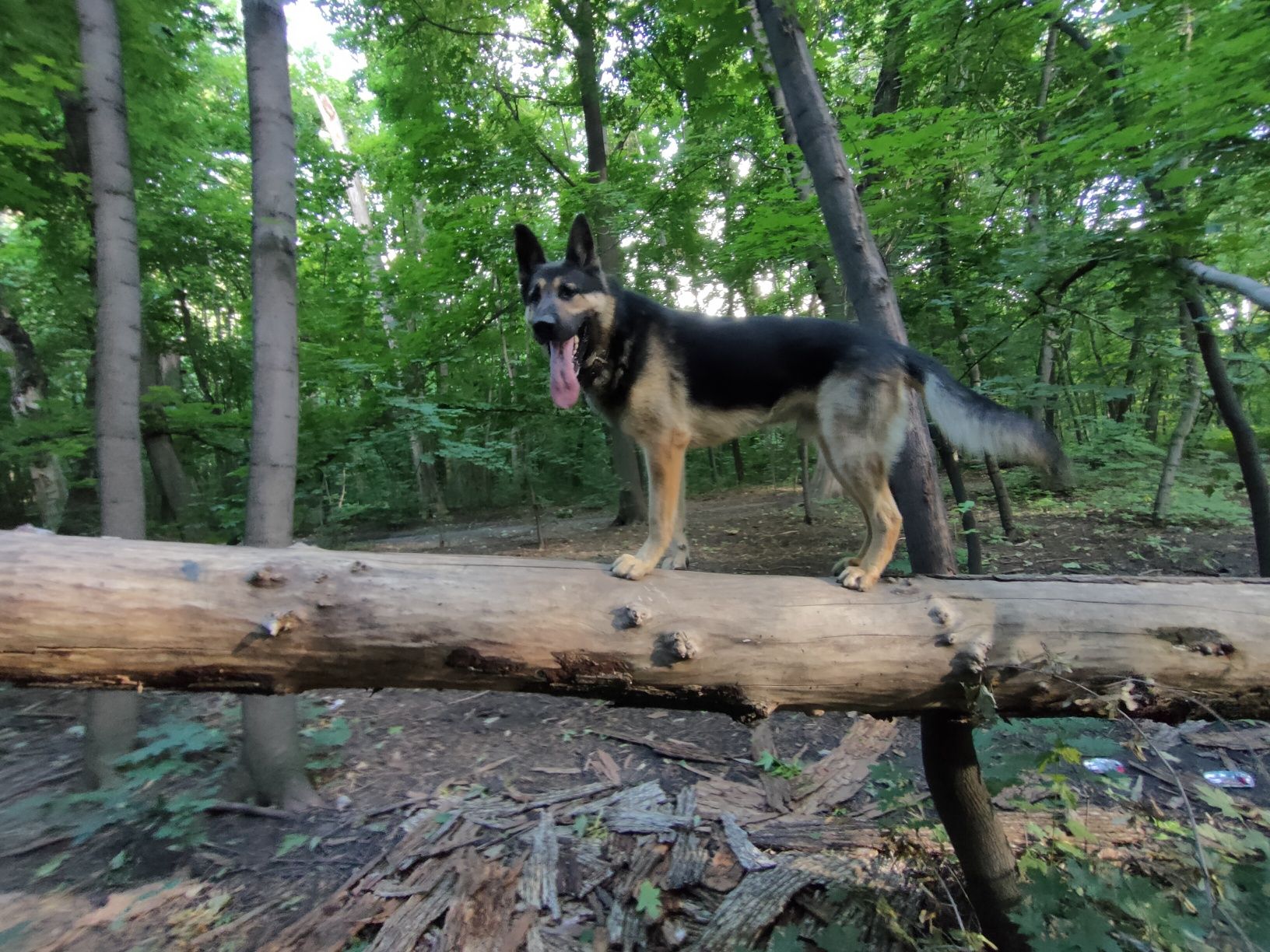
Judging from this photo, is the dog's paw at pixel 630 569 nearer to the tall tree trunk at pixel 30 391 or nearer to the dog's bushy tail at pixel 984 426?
the dog's bushy tail at pixel 984 426

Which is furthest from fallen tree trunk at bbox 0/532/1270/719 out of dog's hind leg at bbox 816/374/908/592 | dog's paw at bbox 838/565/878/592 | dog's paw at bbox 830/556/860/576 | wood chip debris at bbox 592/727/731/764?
wood chip debris at bbox 592/727/731/764

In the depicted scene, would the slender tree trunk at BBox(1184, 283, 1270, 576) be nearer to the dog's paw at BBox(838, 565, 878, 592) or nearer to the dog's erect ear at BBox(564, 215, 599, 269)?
the dog's paw at BBox(838, 565, 878, 592)

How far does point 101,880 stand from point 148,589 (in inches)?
129

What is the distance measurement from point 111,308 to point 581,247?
3596 mm

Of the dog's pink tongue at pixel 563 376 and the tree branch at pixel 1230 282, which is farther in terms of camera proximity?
the tree branch at pixel 1230 282

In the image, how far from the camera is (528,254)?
3.77 meters

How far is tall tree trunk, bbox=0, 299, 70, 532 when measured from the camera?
7.87 metres

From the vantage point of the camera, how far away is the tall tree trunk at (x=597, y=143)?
1032 centimetres

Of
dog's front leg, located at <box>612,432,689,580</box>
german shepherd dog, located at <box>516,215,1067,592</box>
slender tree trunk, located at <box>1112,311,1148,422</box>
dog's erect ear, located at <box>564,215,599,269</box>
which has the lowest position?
dog's front leg, located at <box>612,432,689,580</box>

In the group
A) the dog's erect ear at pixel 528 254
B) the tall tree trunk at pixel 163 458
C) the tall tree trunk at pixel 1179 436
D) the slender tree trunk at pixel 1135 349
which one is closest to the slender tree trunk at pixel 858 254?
the dog's erect ear at pixel 528 254

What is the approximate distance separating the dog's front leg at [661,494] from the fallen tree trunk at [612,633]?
0.40m

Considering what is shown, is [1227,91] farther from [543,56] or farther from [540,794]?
[543,56]

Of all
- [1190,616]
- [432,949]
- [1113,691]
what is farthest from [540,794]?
[1190,616]

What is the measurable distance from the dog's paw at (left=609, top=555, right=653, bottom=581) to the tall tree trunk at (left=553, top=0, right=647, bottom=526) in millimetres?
7584
